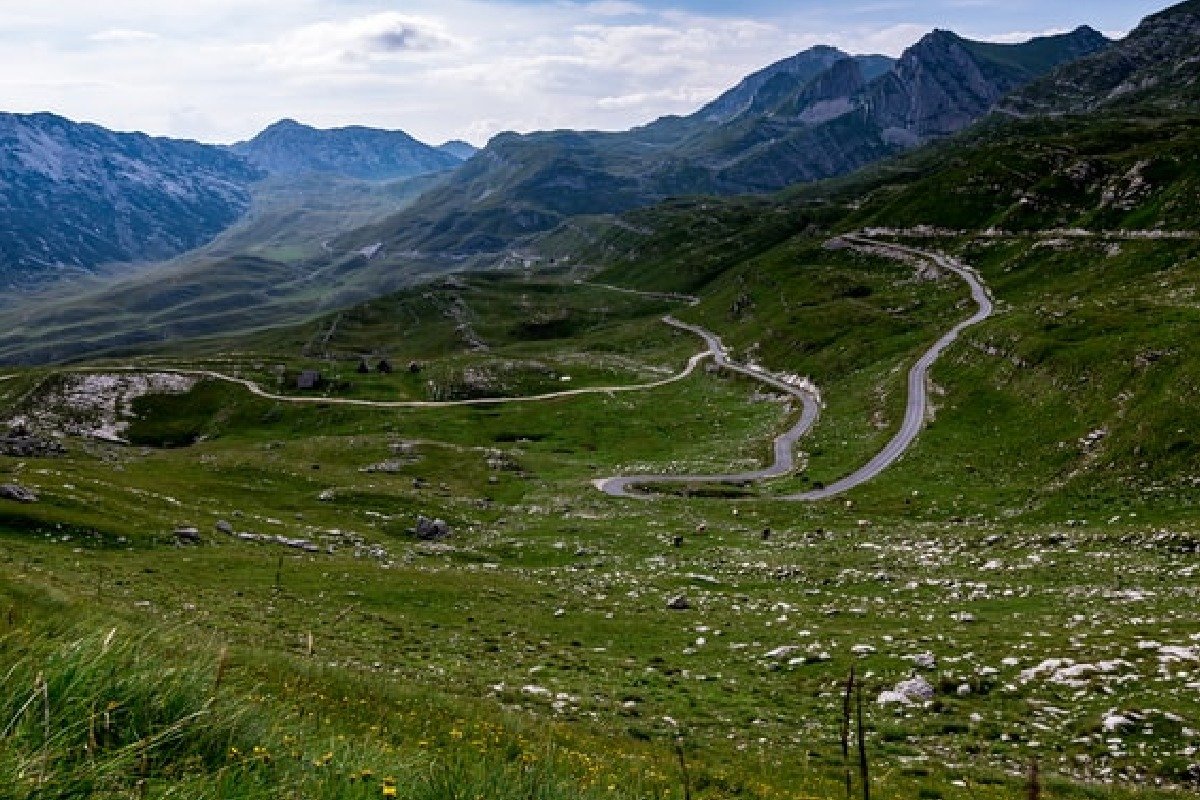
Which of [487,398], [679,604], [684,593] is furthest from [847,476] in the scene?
[487,398]

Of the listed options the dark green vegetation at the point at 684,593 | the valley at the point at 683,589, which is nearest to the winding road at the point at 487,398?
the valley at the point at 683,589

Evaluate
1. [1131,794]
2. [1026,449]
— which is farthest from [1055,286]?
[1131,794]

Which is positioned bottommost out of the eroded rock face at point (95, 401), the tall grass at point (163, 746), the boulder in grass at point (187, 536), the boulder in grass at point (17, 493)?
the eroded rock face at point (95, 401)

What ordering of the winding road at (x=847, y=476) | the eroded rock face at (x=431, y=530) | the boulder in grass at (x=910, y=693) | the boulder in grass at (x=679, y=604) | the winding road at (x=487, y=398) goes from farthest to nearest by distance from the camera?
the winding road at (x=487, y=398) → the winding road at (x=847, y=476) → the eroded rock face at (x=431, y=530) → the boulder in grass at (x=679, y=604) → the boulder in grass at (x=910, y=693)

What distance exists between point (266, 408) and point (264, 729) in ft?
524

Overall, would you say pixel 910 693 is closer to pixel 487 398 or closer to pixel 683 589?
pixel 683 589

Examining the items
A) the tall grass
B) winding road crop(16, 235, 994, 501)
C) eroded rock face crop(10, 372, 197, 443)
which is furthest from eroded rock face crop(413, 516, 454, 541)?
eroded rock face crop(10, 372, 197, 443)

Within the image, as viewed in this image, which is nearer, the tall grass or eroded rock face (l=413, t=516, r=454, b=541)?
the tall grass

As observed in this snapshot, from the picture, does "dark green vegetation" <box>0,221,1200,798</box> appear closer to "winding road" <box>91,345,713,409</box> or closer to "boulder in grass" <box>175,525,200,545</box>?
"boulder in grass" <box>175,525,200,545</box>

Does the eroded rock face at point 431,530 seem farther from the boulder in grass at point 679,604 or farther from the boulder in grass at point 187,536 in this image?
the boulder in grass at point 679,604

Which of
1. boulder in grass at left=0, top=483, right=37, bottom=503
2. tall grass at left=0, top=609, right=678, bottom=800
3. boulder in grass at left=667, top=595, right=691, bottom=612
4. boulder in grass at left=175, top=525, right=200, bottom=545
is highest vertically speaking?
tall grass at left=0, top=609, right=678, bottom=800

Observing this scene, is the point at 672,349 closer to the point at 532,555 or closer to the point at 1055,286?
the point at 1055,286

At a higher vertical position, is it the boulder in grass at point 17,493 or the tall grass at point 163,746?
the tall grass at point 163,746

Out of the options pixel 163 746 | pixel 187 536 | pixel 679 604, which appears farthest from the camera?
pixel 187 536
